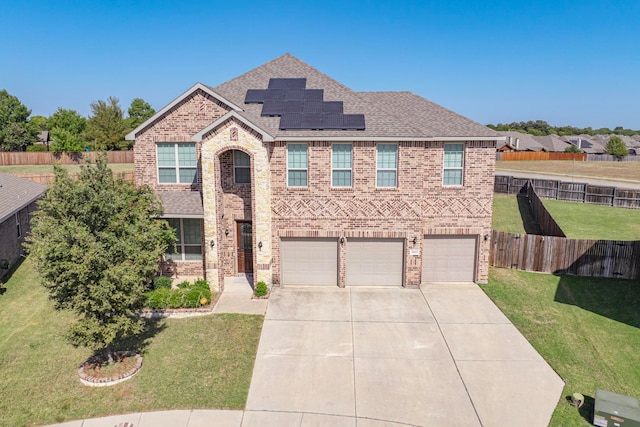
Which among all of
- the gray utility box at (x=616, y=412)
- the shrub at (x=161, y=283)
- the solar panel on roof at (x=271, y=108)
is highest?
the solar panel on roof at (x=271, y=108)

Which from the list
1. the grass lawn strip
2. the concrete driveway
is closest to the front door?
the concrete driveway

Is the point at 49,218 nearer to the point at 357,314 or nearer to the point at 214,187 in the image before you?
the point at 214,187

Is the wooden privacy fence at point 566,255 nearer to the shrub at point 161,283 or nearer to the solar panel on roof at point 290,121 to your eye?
the solar panel on roof at point 290,121

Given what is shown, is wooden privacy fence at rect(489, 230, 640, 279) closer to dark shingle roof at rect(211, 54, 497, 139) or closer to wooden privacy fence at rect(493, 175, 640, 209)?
dark shingle roof at rect(211, 54, 497, 139)

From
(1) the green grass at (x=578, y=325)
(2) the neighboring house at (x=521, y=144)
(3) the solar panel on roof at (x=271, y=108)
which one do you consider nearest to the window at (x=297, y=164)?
(3) the solar panel on roof at (x=271, y=108)

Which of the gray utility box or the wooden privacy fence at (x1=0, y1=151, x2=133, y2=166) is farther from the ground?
the wooden privacy fence at (x1=0, y1=151, x2=133, y2=166)

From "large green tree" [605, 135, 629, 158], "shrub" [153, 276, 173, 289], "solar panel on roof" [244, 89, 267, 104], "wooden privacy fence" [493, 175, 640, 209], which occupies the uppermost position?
"solar panel on roof" [244, 89, 267, 104]

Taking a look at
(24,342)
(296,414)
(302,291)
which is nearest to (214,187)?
(302,291)
